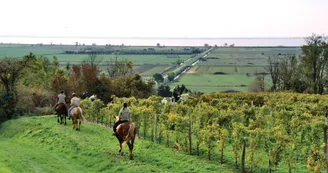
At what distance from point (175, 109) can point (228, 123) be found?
545 cm

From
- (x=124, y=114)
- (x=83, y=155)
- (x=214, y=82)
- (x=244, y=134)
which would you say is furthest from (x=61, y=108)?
(x=214, y=82)

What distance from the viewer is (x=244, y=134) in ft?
48.2

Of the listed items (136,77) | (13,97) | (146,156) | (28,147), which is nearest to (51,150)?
(28,147)

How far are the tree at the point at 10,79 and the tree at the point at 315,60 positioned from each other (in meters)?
35.0

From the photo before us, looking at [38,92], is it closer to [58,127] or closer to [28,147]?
[58,127]

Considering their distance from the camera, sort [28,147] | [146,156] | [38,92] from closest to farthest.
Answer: [146,156], [28,147], [38,92]

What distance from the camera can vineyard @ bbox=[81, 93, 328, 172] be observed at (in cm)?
1420

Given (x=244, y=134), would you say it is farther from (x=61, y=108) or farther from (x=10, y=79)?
(x=10, y=79)

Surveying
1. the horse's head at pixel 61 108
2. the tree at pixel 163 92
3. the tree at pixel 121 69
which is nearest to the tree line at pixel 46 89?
the horse's head at pixel 61 108

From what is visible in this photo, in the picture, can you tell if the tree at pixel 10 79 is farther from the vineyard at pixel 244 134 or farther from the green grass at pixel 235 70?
the green grass at pixel 235 70

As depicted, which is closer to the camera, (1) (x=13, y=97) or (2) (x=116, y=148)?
(2) (x=116, y=148)

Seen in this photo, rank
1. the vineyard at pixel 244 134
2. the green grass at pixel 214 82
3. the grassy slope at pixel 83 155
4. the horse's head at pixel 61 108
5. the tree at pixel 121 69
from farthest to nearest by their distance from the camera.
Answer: the green grass at pixel 214 82 → the tree at pixel 121 69 → the horse's head at pixel 61 108 → the grassy slope at pixel 83 155 → the vineyard at pixel 244 134

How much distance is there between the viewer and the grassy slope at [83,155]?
15195 millimetres

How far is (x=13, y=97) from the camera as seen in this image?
97.6 ft
